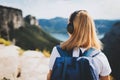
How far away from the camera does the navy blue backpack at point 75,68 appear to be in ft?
12.0

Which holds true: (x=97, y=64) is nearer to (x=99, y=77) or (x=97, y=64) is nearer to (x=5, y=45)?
(x=99, y=77)

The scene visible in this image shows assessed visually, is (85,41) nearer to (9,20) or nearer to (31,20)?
(31,20)

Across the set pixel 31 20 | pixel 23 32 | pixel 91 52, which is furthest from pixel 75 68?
pixel 23 32

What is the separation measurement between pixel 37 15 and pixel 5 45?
270 cm

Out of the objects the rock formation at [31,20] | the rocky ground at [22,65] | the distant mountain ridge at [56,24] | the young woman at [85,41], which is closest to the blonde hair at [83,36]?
the young woman at [85,41]

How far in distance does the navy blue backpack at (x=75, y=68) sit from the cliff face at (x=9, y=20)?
31.0 feet

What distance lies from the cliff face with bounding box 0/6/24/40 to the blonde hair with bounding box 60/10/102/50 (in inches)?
369

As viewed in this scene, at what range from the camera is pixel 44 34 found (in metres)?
14.1

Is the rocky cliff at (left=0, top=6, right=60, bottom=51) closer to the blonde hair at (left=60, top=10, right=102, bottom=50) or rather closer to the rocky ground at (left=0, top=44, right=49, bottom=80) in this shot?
the rocky ground at (left=0, top=44, right=49, bottom=80)

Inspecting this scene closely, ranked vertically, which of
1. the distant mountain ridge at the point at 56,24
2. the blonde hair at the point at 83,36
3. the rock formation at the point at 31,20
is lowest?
the distant mountain ridge at the point at 56,24

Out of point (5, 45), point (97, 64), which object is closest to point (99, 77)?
point (97, 64)

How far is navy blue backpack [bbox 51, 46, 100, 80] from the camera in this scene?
12.0 ft

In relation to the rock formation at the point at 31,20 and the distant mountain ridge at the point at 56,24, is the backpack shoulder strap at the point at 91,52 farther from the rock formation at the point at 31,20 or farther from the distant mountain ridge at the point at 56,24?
the distant mountain ridge at the point at 56,24

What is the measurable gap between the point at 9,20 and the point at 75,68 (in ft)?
36.2
